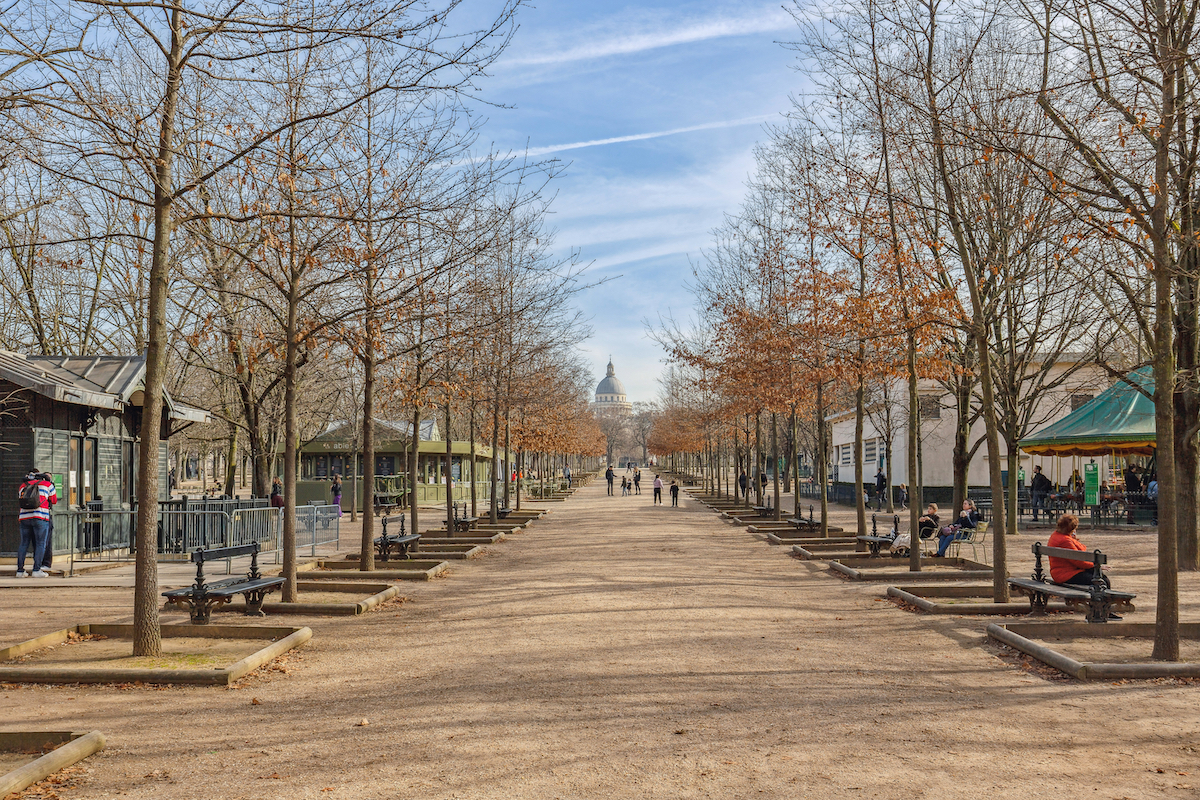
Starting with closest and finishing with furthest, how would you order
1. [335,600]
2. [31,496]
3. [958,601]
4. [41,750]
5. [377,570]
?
1. [41,750]
2. [958,601]
3. [335,600]
4. [31,496]
5. [377,570]

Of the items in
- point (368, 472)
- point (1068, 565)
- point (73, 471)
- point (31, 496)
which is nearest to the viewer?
point (1068, 565)

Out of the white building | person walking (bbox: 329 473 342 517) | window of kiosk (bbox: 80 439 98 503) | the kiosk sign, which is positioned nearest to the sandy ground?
window of kiosk (bbox: 80 439 98 503)

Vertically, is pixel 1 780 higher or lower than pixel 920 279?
lower

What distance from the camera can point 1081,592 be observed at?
11289mm

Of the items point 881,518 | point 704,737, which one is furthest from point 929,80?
point 881,518

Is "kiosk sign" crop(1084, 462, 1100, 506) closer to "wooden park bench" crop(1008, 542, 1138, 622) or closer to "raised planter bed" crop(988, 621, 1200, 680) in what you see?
"wooden park bench" crop(1008, 542, 1138, 622)

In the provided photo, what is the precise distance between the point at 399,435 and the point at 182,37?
33465mm

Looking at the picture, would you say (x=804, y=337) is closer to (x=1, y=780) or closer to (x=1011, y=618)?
(x=1011, y=618)

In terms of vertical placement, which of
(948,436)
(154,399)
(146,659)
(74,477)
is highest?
(154,399)

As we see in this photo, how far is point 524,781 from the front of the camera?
582 centimetres

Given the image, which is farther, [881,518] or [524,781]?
[881,518]

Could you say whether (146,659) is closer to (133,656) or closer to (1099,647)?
(133,656)

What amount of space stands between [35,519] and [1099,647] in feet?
52.7

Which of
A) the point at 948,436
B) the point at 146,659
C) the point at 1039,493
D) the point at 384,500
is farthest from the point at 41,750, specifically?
the point at 948,436
